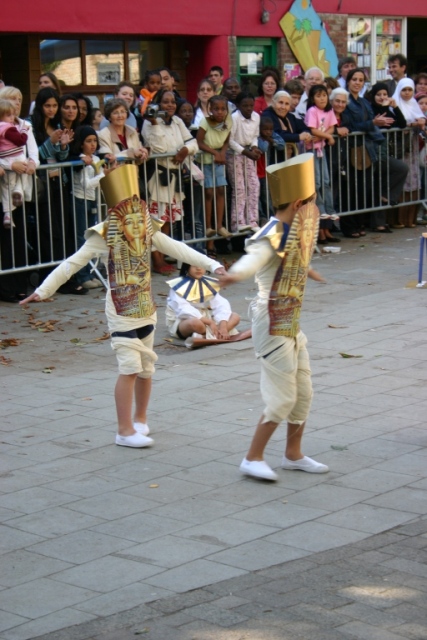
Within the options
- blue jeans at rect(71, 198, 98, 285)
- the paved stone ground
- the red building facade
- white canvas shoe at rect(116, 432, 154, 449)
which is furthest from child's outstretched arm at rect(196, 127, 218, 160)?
white canvas shoe at rect(116, 432, 154, 449)

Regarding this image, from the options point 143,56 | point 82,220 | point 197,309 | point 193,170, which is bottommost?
point 197,309

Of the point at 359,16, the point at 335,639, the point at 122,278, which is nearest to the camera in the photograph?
the point at 335,639

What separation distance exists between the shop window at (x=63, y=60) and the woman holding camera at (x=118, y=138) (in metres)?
4.60

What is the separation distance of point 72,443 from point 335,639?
123 inches

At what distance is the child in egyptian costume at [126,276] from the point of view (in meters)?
7.02

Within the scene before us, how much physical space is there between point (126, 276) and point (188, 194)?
645cm

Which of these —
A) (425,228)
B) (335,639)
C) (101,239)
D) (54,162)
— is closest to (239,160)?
(54,162)

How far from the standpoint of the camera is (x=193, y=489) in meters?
6.23

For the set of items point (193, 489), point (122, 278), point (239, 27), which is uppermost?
point (239, 27)

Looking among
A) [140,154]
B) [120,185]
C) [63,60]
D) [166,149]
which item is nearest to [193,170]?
[166,149]

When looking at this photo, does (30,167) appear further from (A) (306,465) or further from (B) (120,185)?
(A) (306,465)

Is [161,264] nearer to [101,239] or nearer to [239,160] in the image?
[239,160]

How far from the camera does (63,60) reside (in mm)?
16828

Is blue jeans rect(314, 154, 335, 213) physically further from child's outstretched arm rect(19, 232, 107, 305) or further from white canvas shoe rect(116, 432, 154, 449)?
white canvas shoe rect(116, 432, 154, 449)
